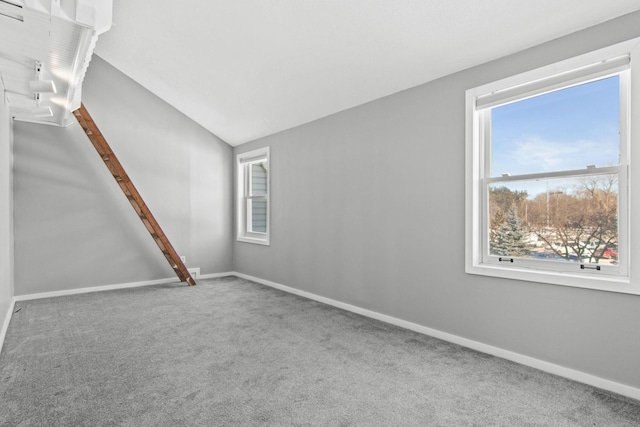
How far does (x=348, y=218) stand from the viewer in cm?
405

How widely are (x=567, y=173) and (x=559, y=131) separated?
33cm


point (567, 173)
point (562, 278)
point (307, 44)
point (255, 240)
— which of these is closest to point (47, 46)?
point (307, 44)

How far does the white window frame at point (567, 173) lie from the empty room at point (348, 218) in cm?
2

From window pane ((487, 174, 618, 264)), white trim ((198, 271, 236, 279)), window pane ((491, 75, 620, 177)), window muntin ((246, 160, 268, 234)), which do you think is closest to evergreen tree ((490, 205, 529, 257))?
window pane ((487, 174, 618, 264))

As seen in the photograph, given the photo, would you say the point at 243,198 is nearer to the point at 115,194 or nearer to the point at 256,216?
the point at 256,216

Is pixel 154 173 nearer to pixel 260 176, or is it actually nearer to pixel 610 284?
pixel 260 176

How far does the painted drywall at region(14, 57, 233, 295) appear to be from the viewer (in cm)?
457

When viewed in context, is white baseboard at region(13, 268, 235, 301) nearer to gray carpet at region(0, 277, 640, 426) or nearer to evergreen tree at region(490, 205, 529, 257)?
gray carpet at region(0, 277, 640, 426)

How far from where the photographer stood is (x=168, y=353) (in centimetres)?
282

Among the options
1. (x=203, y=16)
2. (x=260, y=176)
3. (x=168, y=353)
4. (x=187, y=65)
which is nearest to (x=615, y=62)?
(x=203, y=16)

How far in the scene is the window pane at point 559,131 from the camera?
235 cm

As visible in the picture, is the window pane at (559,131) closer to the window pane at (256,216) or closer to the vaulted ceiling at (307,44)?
the vaulted ceiling at (307,44)

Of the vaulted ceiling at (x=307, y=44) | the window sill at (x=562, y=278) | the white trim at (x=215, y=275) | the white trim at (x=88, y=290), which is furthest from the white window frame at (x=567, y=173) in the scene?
the white trim at (x=88, y=290)

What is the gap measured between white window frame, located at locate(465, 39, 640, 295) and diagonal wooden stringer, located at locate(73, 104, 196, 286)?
13.1 ft
